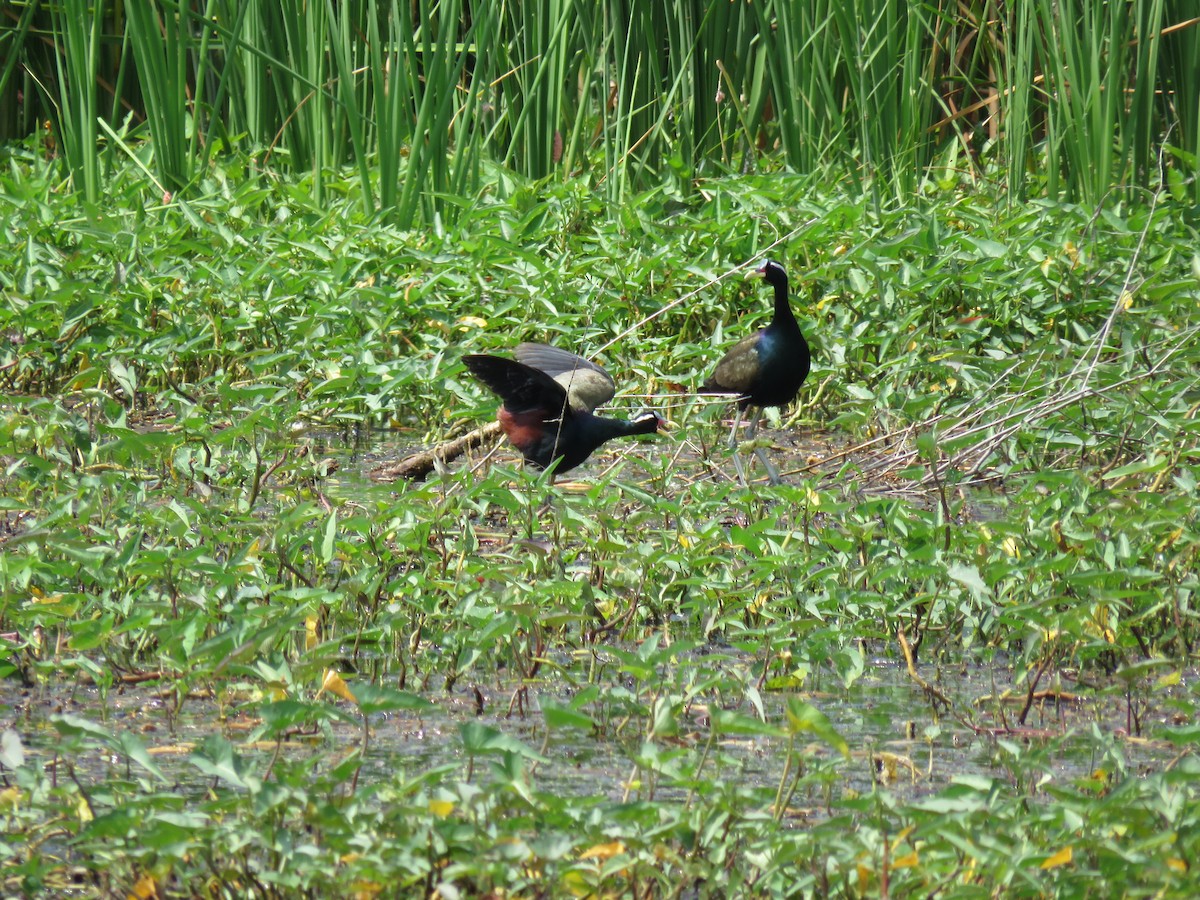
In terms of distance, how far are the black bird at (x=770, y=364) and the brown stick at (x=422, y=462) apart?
2.78ft

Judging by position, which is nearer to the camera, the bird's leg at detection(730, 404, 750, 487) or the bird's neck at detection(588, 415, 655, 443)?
the bird's leg at detection(730, 404, 750, 487)

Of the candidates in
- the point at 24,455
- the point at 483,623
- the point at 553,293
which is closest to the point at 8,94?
the point at 553,293

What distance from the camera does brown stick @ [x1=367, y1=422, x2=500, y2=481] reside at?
5289 millimetres

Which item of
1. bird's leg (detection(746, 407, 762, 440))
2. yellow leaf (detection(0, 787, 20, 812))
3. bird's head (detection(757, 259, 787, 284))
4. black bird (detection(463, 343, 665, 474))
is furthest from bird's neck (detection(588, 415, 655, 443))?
yellow leaf (detection(0, 787, 20, 812))

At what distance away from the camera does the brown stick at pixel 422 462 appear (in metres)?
5.29

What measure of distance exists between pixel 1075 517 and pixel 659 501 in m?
0.98

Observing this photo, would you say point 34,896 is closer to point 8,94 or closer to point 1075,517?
point 1075,517

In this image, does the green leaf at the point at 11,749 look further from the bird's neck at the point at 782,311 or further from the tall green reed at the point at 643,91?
the tall green reed at the point at 643,91

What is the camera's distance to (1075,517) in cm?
409

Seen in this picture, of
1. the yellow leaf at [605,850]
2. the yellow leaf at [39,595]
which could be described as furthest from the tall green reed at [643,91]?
the yellow leaf at [605,850]

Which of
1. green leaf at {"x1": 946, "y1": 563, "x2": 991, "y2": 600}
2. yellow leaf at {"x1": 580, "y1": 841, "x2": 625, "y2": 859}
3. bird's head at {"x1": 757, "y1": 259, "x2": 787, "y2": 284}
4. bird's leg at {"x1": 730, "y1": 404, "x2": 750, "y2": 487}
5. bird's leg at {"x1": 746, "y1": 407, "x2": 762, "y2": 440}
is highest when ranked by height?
yellow leaf at {"x1": 580, "y1": 841, "x2": 625, "y2": 859}

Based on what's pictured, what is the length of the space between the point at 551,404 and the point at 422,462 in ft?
1.40

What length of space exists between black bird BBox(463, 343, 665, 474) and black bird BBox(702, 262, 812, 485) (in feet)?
1.22

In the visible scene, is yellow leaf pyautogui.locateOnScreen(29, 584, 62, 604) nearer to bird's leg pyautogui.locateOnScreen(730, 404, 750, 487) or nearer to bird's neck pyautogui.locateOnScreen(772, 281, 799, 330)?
bird's leg pyautogui.locateOnScreen(730, 404, 750, 487)
